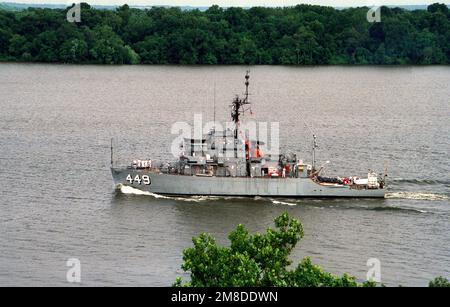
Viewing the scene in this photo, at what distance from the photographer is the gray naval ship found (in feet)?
253

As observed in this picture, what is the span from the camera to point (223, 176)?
77.6 metres

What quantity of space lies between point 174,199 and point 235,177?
4.69 m

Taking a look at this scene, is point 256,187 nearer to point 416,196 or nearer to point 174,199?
point 174,199

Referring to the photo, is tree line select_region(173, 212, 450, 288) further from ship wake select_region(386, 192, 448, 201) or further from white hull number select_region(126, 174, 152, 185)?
ship wake select_region(386, 192, 448, 201)

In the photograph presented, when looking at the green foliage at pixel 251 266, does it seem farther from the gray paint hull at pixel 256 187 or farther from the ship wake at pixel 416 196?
the ship wake at pixel 416 196

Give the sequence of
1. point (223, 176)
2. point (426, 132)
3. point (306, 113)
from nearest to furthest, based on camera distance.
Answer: point (223, 176) < point (426, 132) < point (306, 113)

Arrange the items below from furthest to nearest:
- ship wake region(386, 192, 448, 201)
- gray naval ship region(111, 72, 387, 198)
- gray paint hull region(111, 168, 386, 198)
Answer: gray naval ship region(111, 72, 387, 198)
gray paint hull region(111, 168, 386, 198)
ship wake region(386, 192, 448, 201)

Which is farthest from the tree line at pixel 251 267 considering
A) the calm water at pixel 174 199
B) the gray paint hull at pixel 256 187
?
the gray paint hull at pixel 256 187

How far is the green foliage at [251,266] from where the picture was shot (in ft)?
146

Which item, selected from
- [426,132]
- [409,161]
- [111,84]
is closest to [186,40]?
[111,84]

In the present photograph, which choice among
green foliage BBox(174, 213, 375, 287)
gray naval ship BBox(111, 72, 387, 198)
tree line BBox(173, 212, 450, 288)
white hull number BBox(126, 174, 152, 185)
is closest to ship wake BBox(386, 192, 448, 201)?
gray naval ship BBox(111, 72, 387, 198)
